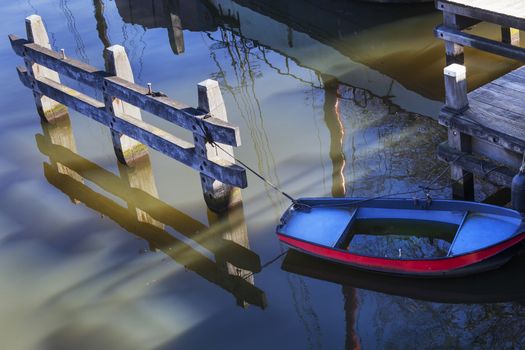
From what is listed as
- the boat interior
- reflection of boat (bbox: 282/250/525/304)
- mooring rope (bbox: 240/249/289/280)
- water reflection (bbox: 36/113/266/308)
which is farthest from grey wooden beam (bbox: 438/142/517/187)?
water reflection (bbox: 36/113/266/308)

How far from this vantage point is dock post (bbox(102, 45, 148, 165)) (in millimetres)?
11133

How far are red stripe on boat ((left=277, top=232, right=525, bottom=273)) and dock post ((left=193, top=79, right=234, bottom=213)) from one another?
1.38m

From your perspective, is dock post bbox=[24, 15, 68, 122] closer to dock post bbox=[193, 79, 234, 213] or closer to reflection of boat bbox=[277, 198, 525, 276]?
dock post bbox=[193, 79, 234, 213]

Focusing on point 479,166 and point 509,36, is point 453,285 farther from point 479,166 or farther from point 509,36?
point 509,36

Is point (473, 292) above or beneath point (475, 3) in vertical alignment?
beneath

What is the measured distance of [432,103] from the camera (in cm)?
1276

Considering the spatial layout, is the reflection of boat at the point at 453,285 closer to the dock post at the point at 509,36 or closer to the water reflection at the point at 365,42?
the water reflection at the point at 365,42

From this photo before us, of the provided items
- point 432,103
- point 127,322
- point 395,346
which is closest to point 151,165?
point 127,322

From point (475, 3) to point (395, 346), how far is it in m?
4.14

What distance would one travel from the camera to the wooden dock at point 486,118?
9.34 meters

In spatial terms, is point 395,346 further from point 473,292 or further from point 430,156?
point 430,156

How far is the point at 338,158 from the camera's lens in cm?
1165

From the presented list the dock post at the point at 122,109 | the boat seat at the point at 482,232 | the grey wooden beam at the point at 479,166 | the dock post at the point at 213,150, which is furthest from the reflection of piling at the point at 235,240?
the grey wooden beam at the point at 479,166

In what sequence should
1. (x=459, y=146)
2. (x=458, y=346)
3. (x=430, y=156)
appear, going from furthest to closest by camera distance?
(x=430, y=156) < (x=459, y=146) < (x=458, y=346)
